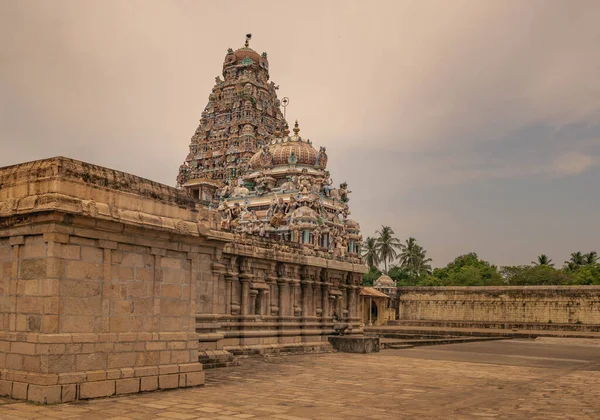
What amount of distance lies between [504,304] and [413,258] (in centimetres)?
3431

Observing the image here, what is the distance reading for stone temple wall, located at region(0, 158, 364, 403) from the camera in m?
9.31

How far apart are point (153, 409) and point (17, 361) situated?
2.38 meters

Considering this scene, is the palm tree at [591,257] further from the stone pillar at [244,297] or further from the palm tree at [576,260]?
the stone pillar at [244,297]

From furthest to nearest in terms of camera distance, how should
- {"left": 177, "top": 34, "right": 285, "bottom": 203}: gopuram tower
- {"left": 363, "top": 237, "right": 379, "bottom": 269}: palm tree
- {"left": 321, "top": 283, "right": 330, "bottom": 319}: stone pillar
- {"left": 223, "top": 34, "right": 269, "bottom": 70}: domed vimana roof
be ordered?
1. {"left": 363, "top": 237, "right": 379, "bottom": 269}: palm tree
2. {"left": 223, "top": 34, "right": 269, "bottom": 70}: domed vimana roof
3. {"left": 177, "top": 34, "right": 285, "bottom": 203}: gopuram tower
4. {"left": 321, "top": 283, "right": 330, "bottom": 319}: stone pillar

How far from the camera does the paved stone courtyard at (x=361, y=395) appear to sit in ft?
28.6

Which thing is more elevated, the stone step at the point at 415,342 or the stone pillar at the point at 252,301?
the stone pillar at the point at 252,301

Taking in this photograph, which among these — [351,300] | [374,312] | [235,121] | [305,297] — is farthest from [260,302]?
[235,121]

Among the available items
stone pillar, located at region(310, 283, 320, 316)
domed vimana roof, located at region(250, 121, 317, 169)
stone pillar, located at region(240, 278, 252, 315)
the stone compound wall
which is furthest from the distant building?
stone pillar, located at region(240, 278, 252, 315)

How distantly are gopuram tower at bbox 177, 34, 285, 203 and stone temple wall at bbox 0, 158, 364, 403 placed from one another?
49.6 m

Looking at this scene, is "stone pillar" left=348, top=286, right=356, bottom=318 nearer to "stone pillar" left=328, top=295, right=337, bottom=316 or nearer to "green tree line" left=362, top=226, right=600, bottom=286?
"stone pillar" left=328, top=295, right=337, bottom=316

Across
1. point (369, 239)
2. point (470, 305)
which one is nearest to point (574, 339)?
point (470, 305)

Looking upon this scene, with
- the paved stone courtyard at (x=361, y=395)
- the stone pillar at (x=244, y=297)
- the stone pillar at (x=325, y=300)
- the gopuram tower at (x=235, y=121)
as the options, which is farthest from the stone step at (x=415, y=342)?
the gopuram tower at (x=235, y=121)

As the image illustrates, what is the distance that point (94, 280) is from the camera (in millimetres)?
9992

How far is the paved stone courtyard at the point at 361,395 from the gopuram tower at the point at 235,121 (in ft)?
154
